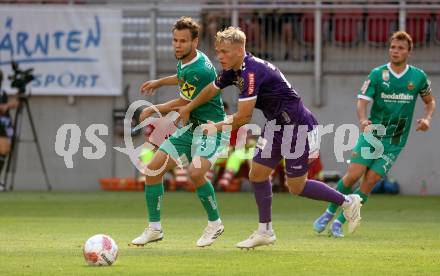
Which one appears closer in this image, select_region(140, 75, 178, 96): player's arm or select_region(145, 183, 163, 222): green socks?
select_region(145, 183, 163, 222): green socks

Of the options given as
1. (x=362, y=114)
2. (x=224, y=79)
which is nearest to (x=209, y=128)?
(x=224, y=79)

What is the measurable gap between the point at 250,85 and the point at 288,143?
2.53ft

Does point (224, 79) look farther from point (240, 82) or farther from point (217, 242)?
point (217, 242)

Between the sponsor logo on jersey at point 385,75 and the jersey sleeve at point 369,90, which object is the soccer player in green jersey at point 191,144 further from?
the sponsor logo on jersey at point 385,75

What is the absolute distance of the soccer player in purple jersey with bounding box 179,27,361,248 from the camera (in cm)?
1039

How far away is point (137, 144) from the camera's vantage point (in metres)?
22.3

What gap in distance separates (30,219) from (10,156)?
24.6 feet

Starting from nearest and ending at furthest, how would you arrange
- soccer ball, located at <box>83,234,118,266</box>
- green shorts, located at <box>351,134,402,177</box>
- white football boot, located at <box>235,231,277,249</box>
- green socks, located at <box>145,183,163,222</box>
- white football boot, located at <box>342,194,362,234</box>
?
soccer ball, located at <box>83,234,118,266</box>, white football boot, located at <box>235,231,277,249</box>, green socks, located at <box>145,183,163,222</box>, white football boot, located at <box>342,194,362,234</box>, green shorts, located at <box>351,134,402,177</box>

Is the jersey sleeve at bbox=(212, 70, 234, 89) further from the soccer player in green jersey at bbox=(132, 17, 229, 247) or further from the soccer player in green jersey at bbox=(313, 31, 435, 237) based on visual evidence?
the soccer player in green jersey at bbox=(313, 31, 435, 237)

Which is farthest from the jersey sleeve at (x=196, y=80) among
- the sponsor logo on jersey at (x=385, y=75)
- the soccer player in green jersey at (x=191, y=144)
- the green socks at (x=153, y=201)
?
the sponsor logo on jersey at (x=385, y=75)

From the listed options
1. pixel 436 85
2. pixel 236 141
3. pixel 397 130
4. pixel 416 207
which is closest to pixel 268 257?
pixel 397 130

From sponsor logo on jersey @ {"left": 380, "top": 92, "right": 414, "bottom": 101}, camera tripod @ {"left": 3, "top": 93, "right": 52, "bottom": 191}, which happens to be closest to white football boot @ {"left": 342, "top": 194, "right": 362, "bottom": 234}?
sponsor logo on jersey @ {"left": 380, "top": 92, "right": 414, "bottom": 101}

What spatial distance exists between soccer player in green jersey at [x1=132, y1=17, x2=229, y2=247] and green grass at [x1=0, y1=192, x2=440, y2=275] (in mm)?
238

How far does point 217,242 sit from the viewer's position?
11.6 metres
